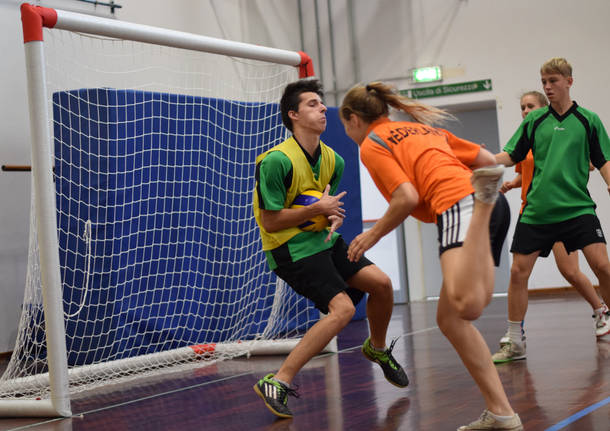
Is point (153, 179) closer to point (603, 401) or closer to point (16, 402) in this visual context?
point (16, 402)

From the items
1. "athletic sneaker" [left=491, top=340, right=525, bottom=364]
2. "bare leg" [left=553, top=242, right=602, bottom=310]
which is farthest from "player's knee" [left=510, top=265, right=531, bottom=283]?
"bare leg" [left=553, top=242, right=602, bottom=310]

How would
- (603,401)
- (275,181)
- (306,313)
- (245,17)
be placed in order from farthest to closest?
(245,17)
(306,313)
(275,181)
(603,401)

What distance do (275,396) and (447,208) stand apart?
123cm

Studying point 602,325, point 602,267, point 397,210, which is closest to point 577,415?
point 397,210

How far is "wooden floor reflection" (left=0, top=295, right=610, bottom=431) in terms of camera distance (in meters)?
3.29

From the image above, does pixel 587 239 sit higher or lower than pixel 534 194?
lower

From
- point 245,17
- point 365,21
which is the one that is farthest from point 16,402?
point 365,21

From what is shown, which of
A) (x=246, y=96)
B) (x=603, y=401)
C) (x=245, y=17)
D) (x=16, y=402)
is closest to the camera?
(x=603, y=401)

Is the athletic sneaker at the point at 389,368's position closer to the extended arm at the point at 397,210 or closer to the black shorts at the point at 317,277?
the black shorts at the point at 317,277

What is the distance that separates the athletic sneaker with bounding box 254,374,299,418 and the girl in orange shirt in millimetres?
863

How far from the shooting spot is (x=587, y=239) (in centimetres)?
460

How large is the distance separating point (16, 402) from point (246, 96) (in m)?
5.54

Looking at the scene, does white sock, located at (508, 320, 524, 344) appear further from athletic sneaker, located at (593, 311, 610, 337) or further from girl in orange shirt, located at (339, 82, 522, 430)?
girl in orange shirt, located at (339, 82, 522, 430)

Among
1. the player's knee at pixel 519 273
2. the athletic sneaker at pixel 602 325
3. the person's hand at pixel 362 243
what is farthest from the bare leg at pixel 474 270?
the athletic sneaker at pixel 602 325
